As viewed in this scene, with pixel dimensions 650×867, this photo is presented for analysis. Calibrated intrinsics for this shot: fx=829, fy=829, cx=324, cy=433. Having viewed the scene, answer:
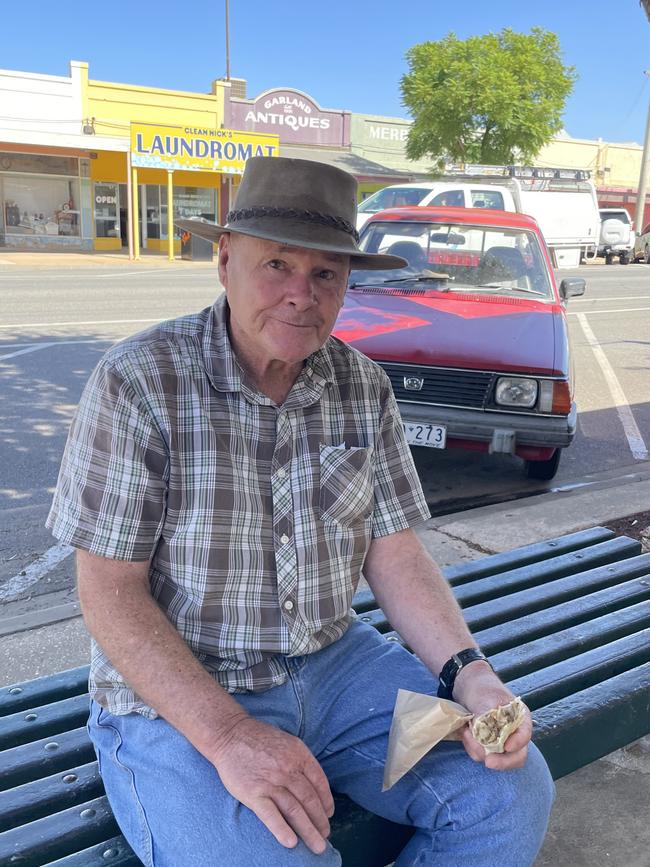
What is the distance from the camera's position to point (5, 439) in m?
6.06

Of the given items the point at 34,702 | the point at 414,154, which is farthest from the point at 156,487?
the point at 414,154

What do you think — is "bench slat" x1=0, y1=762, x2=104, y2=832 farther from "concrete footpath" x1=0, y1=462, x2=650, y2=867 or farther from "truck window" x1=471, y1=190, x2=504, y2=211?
"truck window" x1=471, y1=190, x2=504, y2=211

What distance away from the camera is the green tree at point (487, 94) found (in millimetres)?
29656

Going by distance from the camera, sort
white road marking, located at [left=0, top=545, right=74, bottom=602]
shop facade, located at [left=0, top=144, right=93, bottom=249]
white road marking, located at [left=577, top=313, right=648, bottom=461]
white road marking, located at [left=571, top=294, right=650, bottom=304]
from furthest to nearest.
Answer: shop facade, located at [left=0, top=144, right=93, bottom=249]
white road marking, located at [left=571, top=294, right=650, bottom=304]
white road marking, located at [left=577, top=313, right=648, bottom=461]
white road marking, located at [left=0, top=545, right=74, bottom=602]

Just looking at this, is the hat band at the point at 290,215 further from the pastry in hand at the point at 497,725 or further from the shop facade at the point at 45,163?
the shop facade at the point at 45,163

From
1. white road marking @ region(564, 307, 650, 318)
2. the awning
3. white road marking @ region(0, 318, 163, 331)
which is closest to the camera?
white road marking @ region(0, 318, 163, 331)

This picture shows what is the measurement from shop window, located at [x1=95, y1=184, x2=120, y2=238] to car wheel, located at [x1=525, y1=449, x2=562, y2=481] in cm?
2558

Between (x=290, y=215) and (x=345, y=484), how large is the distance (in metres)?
0.64

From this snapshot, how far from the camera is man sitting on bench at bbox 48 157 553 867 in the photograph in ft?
5.23

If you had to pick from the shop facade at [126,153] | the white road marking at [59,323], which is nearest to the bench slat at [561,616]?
the white road marking at [59,323]

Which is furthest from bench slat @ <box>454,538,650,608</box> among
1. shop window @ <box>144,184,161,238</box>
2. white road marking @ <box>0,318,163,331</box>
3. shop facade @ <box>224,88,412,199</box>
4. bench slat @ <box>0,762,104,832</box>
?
shop facade @ <box>224,88,412,199</box>

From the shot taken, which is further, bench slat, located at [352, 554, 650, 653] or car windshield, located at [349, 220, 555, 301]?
car windshield, located at [349, 220, 555, 301]

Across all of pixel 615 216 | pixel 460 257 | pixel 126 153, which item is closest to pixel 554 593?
pixel 460 257

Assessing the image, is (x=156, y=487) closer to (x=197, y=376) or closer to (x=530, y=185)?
(x=197, y=376)
